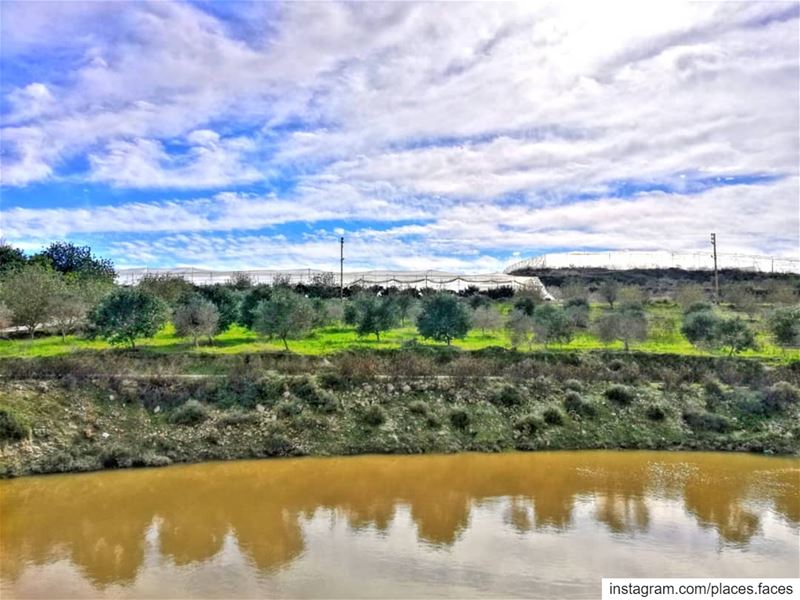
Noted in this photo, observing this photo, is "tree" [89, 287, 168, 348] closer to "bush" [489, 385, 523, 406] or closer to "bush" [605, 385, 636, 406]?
"bush" [489, 385, 523, 406]

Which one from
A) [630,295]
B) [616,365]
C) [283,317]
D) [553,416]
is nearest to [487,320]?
[616,365]

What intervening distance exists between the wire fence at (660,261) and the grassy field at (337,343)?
4662 centimetres

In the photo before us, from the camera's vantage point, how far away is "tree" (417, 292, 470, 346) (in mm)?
34281

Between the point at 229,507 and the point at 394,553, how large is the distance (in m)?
5.77

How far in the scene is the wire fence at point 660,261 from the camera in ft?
281

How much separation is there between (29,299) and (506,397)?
982 inches

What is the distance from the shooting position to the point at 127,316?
30359 mm

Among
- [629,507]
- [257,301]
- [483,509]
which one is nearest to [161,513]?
[483,509]

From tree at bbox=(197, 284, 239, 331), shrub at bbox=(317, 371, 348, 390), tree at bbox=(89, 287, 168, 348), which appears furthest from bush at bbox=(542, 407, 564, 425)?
tree at bbox=(89, 287, 168, 348)

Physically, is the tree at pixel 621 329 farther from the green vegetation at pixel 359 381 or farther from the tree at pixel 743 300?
the tree at pixel 743 300

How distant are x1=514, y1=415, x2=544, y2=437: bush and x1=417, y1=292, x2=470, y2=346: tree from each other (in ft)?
30.3

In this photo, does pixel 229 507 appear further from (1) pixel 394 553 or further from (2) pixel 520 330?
(2) pixel 520 330

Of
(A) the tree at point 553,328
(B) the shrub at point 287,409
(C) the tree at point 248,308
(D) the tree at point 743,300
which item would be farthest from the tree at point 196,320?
(D) the tree at point 743,300

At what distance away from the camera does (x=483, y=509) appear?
18031 millimetres
